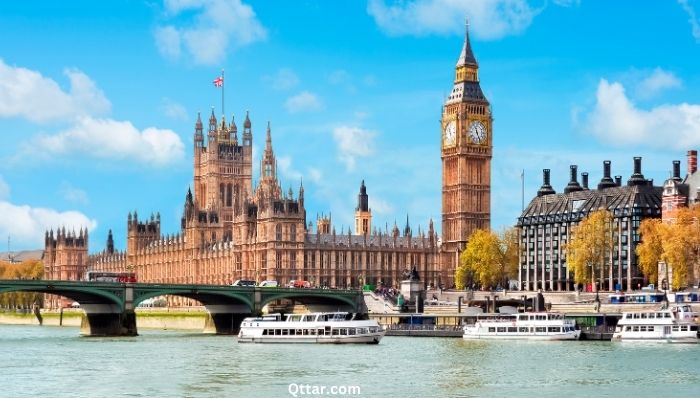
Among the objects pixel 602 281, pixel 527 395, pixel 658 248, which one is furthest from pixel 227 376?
pixel 602 281

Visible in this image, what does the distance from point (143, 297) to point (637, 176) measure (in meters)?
50.9

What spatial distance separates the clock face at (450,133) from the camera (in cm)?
16362

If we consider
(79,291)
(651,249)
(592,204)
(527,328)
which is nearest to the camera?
(527,328)

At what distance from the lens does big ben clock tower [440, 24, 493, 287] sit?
162875mm

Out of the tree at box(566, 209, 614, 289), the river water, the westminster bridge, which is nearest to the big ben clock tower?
the tree at box(566, 209, 614, 289)

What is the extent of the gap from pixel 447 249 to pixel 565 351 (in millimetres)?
81633

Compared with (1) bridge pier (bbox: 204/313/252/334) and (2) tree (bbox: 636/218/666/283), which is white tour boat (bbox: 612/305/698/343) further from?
(1) bridge pier (bbox: 204/313/252/334)

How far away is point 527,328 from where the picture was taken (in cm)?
9819

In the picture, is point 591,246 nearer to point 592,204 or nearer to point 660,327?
point 592,204

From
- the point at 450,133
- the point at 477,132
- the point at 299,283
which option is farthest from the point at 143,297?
the point at 477,132

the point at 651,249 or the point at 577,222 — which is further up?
the point at 577,222

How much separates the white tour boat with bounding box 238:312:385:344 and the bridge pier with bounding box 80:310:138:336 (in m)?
12.9

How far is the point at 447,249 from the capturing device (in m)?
166

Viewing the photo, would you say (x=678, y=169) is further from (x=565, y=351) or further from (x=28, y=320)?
(x=28, y=320)
